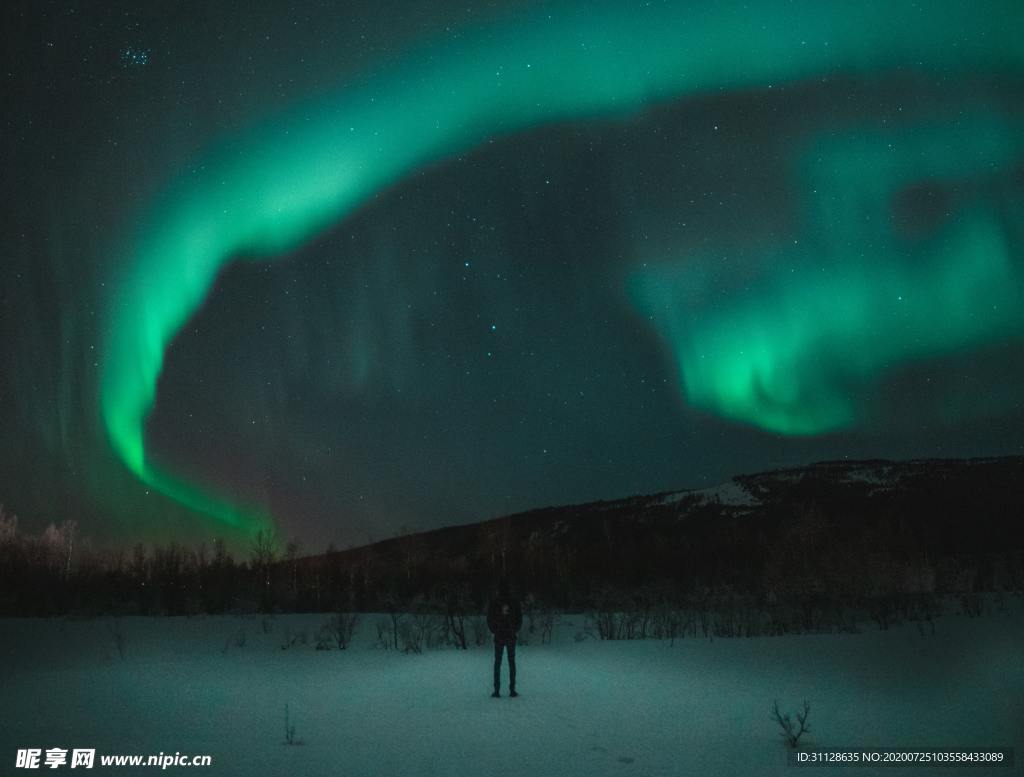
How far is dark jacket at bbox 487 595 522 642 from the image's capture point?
10.7m

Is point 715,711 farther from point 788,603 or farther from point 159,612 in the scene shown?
point 159,612

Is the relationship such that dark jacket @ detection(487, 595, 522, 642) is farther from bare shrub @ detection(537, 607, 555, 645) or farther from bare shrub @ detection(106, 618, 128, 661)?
bare shrub @ detection(106, 618, 128, 661)

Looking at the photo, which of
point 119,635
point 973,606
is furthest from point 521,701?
point 973,606

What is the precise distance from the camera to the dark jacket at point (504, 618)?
10734 millimetres

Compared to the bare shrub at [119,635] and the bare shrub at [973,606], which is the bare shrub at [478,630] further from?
the bare shrub at [973,606]

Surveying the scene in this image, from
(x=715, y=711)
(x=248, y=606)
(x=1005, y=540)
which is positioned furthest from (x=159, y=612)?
(x=1005, y=540)

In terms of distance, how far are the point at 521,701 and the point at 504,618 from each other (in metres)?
1.25

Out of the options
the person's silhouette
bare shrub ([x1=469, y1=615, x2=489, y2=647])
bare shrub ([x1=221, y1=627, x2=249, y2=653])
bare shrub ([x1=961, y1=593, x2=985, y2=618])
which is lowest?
bare shrub ([x1=221, y1=627, x2=249, y2=653])

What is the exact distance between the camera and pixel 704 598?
957 inches

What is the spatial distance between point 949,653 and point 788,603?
9172 millimetres

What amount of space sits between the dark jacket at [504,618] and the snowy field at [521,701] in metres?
0.94

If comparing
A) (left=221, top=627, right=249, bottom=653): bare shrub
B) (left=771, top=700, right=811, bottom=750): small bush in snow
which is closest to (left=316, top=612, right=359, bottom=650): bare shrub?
(left=221, top=627, right=249, bottom=653): bare shrub

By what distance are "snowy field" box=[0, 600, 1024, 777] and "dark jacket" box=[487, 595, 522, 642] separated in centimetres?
94

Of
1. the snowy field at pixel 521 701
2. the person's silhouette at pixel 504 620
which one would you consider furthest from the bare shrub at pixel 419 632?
the person's silhouette at pixel 504 620
